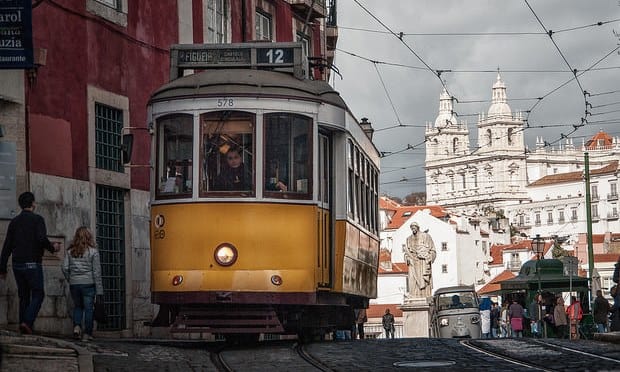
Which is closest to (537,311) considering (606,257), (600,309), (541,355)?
(600,309)

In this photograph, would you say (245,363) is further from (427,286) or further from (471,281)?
(471,281)

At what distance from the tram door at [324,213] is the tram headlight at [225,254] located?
3.69 ft

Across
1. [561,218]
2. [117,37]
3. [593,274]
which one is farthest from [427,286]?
[561,218]

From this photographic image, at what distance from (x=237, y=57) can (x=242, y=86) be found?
3.98ft

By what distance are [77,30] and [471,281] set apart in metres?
118

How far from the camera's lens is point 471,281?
13612 centimetres

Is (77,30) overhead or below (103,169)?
overhead

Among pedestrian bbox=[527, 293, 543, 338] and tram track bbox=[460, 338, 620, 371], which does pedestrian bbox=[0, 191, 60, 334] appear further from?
pedestrian bbox=[527, 293, 543, 338]

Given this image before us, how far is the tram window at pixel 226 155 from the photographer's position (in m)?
15.6

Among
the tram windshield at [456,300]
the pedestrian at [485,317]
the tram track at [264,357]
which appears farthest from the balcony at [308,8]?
the tram track at [264,357]

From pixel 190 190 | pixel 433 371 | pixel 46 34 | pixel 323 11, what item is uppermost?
pixel 323 11

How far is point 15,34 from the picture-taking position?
47.6ft

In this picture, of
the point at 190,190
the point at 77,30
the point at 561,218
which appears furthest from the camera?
the point at 561,218

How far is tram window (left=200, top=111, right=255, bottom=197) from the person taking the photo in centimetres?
1559
